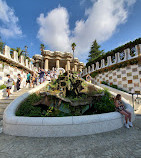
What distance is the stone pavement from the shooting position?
1.86 m

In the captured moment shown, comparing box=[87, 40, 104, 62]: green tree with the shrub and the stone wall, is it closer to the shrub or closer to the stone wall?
the stone wall

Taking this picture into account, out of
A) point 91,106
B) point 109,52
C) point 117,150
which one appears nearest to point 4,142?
point 117,150

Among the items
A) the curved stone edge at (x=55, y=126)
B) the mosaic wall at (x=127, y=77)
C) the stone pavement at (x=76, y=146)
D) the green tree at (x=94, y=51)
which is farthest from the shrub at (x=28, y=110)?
the green tree at (x=94, y=51)

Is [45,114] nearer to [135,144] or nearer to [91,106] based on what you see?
[91,106]

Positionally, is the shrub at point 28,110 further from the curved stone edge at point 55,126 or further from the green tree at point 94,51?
the green tree at point 94,51

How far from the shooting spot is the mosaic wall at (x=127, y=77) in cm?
834

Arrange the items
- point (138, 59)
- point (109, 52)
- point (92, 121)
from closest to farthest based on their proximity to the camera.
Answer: point (92, 121), point (138, 59), point (109, 52)

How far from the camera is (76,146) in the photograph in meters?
2.15

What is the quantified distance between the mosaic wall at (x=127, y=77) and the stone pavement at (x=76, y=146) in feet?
24.3

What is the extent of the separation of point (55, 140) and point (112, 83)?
10.3 m

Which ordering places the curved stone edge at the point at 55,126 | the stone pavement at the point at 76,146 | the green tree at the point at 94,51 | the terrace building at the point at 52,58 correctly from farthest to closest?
the green tree at the point at 94,51, the terrace building at the point at 52,58, the curved stone edge at the point at 55,126, the stone pavement at the point at 76,146

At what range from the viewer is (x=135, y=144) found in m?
2.21

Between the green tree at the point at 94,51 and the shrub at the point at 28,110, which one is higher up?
the green tree at the point at 94,51

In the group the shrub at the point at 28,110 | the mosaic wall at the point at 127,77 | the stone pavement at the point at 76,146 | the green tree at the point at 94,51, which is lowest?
the stone pavement at the point at 76,146
